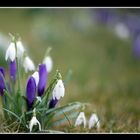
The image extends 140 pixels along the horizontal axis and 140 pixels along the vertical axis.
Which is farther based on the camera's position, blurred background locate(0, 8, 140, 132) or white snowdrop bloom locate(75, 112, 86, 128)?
blurred background locate(0, 8, 140, 132)

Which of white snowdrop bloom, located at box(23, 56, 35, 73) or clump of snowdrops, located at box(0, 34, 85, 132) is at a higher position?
white snowdrop bloom, located at box(23, 56, 35, 73)

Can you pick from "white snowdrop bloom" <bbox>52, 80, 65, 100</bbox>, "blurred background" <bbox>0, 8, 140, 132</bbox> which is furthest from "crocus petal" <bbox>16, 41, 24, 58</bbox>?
"blurred background" <bbox>0, 8, 140, 132</bbox>

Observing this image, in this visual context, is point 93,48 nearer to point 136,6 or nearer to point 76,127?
point 136,6

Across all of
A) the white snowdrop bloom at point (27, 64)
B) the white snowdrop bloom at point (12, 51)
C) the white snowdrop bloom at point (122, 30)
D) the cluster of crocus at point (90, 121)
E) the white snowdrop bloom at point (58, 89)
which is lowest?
the cluster of crocus at point (90, 121)

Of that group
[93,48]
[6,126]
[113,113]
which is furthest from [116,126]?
[93,48]

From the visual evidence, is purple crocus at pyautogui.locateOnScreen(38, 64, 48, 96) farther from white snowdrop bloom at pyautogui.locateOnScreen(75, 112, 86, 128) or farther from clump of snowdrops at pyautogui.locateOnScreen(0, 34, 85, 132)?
white snowdrop bloom at pyautogui.locateOnScreen(75, 112, 86, 128)

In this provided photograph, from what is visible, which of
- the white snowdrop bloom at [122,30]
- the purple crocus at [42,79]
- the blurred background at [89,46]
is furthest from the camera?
the white snowdrop bloom at [122,30]

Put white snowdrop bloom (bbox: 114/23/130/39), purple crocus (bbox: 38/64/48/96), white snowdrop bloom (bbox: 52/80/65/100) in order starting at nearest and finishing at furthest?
white snowdrop bloom (bbox: 52/80/65/100) < purple crocus (bbox: 38/64/48/96) < white snowdrop bloom (bbox: 114/23/130/39)

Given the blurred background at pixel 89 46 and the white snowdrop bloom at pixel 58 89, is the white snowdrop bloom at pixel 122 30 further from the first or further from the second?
the white snowdrop bloom at pixel 58 89

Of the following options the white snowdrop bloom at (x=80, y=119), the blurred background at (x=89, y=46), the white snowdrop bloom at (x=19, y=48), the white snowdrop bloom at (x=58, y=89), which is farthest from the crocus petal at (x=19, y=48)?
the blurred background at (x=89, y=46)
